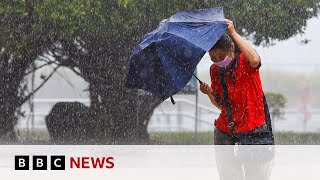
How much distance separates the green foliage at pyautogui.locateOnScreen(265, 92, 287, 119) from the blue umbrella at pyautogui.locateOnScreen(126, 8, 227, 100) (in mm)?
18577

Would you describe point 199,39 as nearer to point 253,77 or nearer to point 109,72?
point 253,77

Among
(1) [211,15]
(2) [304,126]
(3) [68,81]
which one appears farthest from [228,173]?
(2) [304,126]

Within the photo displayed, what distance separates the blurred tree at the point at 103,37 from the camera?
15391mm

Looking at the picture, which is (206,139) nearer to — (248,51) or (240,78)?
(240,78)

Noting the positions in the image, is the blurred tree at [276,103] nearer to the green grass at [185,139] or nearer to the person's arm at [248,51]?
the green grass at [185,139]

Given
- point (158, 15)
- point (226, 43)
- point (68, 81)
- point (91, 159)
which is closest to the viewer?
point (226, 43)

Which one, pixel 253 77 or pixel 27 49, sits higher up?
pixel 27 49

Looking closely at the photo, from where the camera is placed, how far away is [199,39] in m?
5.79

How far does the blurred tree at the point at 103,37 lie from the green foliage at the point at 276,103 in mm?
6205

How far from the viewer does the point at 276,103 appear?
2483 cm

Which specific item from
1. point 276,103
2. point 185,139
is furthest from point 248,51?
point 276,103

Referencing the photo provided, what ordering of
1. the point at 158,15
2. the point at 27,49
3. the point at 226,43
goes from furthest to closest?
the point at 27,49 < the point at 158,15 < the point at 226,43

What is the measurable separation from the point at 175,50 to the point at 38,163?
759 cm

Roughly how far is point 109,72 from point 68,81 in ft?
8.39
